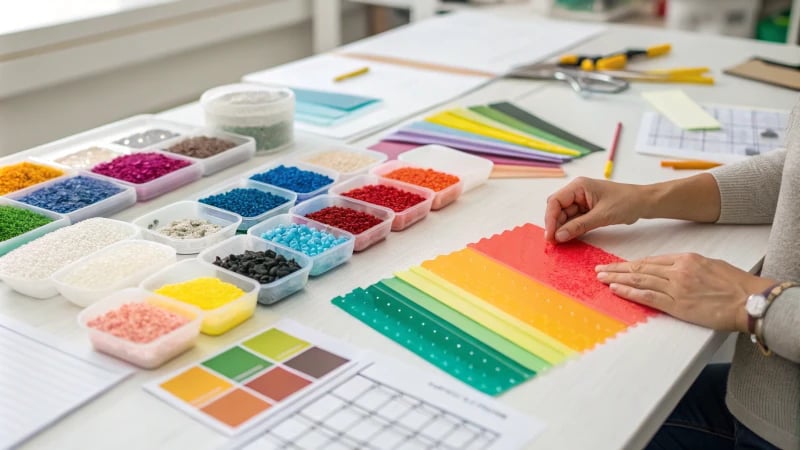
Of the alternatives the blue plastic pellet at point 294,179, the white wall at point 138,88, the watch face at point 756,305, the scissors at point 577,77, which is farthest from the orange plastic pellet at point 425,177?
the white wall at point 138,88

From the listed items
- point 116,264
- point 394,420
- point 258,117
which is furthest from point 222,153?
point 394,420

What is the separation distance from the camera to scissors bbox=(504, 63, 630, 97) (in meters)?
2.02

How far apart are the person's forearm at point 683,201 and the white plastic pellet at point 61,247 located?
0.82 m

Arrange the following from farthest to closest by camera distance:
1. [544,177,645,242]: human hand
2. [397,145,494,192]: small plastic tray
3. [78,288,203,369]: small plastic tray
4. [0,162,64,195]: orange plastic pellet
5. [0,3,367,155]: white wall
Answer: [0,3,367,155]: white wall → [397,145,494,192]: small plastic tray → [0,162,64,195]: orange plastic pellet → [544,177,645,242]: human hand → [78,288,203,369]: small plastic tray

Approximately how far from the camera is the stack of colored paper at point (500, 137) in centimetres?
164

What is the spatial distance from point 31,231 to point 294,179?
44 cm

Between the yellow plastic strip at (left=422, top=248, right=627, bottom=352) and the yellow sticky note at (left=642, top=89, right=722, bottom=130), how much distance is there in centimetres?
78

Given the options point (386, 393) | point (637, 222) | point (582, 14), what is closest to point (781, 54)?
point (582, 14)

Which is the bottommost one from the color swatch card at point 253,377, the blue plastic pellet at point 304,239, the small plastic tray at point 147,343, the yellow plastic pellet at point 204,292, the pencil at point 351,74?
the color swatch card at point 253,377

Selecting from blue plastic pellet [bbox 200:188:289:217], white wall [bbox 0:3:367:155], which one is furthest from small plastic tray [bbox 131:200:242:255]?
white wall [bbox 0:3:367:155]

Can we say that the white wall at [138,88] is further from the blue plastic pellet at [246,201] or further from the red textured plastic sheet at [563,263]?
the red textured plastic sheet at [563,263]

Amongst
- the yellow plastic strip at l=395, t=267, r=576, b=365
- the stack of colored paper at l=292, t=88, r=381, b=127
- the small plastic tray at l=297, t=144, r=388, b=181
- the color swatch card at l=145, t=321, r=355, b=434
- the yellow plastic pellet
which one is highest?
the stack of colored paper at l=292, t=88, r=381, b=127

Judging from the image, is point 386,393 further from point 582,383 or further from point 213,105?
point 213,105

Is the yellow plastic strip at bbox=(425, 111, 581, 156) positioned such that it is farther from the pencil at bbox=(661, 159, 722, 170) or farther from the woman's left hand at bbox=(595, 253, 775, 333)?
the woman's left hand at bbox=(595, 253, 775, 333)
